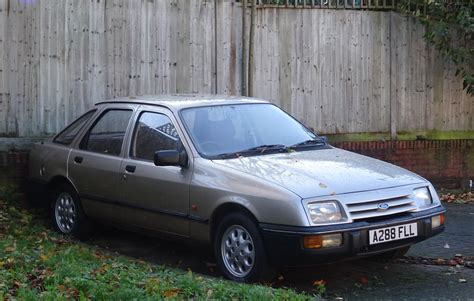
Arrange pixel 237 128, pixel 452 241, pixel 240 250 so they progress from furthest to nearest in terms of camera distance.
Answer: pixel 452 241
pixel 237 128
pixel 240 250

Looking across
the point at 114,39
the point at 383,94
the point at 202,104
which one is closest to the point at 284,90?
the point at 383,94

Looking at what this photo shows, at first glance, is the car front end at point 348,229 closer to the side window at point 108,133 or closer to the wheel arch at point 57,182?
the side window at point 108,133

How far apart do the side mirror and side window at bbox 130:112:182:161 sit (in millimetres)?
207

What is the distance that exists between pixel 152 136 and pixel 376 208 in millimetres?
2434

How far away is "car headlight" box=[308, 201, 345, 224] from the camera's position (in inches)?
260

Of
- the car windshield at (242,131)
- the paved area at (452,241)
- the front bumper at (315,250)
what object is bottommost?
the paved area at (452,241)

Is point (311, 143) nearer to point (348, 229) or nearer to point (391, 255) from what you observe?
point (391, 255)

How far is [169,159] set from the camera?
744 cm

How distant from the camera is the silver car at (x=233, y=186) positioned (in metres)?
6.68

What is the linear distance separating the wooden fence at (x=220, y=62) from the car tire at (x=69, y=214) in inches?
53.8

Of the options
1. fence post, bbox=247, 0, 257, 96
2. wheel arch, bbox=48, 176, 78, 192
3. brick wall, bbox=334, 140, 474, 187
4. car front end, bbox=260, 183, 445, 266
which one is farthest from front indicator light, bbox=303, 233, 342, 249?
brick wall, bbox=334, 140, 474, 187

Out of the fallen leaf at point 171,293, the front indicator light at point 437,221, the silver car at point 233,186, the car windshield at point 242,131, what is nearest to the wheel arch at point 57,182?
the silver car at point 233,186

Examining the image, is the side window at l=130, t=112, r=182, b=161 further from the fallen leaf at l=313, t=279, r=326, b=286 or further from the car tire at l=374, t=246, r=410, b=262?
the car tire at l=374, t=246, r=410, b=262

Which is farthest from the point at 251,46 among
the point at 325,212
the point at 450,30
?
the point at 325,212
